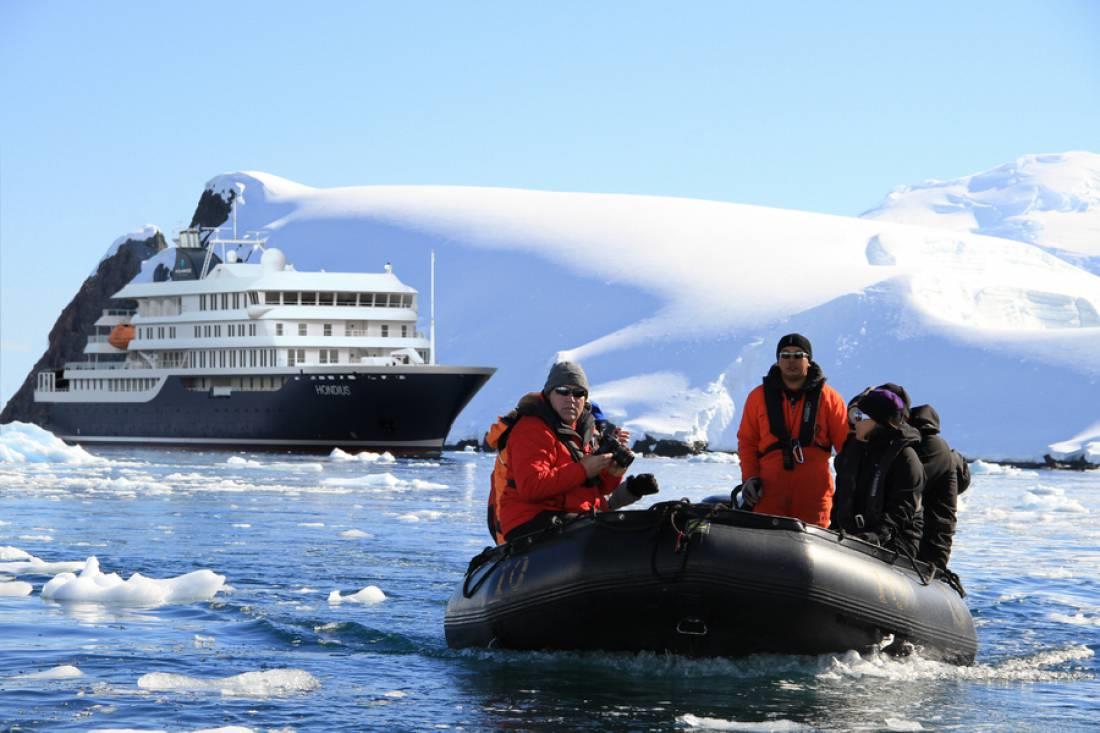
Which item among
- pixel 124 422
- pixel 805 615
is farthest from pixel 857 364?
pixel 805 615

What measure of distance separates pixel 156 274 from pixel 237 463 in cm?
3068

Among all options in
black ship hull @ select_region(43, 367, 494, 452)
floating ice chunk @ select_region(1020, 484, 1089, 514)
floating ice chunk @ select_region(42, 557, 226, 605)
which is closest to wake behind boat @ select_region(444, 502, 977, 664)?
floating ice chunk @ select_region(42, 557, 226, 605)

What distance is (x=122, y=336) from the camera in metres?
60.3

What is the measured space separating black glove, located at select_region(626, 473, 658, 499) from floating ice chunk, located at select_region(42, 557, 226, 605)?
15.5 ft

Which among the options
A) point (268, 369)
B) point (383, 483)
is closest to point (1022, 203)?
point (268, 369)

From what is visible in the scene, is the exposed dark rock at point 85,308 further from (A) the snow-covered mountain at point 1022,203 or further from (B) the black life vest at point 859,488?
(B) the black life vest at point 859,488

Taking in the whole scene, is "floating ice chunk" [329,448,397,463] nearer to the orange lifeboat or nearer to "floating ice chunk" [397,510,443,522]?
the orange lifeboat

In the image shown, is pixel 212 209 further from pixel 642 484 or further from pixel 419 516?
pixel 642 484

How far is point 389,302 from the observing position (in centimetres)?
5353

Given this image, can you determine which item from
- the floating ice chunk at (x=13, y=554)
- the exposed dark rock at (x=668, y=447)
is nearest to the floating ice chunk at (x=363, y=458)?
the exposed dark rock at (x=668, y=447)

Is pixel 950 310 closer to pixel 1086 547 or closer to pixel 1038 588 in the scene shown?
pixel 1086 547

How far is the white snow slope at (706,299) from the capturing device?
49406 millimetres

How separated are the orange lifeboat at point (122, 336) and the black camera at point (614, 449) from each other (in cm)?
5458

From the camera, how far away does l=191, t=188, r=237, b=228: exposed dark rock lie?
93.1 m
